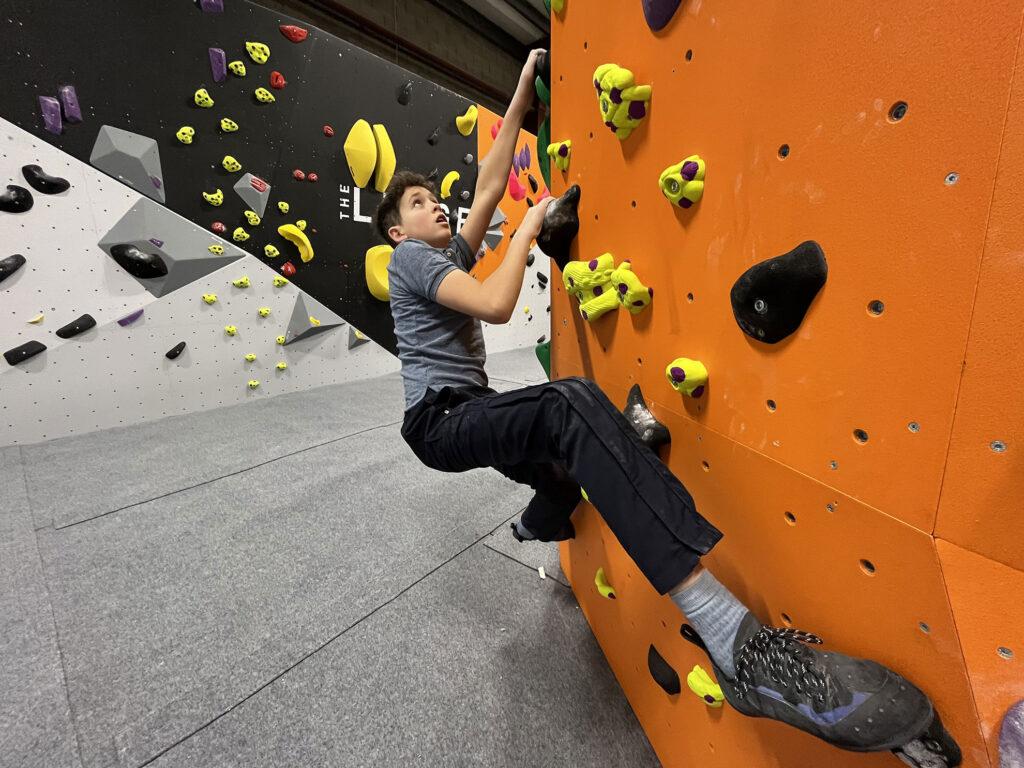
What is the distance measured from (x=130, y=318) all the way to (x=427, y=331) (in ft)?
6.78

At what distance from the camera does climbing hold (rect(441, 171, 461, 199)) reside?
3.54 m

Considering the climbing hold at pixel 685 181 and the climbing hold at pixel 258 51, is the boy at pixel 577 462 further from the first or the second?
the climbing hold at pixel 258 51

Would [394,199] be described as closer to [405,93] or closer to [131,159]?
[131,159]

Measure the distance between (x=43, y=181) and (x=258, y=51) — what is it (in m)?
1.21

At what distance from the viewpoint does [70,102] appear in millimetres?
2027

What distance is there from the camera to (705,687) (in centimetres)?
68

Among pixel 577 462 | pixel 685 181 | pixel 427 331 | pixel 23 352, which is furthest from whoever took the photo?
pixel 23 352

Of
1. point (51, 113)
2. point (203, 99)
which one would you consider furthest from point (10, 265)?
point (203, 99)

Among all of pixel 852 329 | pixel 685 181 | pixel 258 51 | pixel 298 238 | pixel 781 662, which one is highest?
pixel 258 51

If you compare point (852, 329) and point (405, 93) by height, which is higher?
point (405, 93)

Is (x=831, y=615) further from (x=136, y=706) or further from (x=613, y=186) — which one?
(x=136, y=706)

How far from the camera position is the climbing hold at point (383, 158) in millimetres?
3049

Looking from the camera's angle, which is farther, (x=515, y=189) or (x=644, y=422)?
(x=515, y=189)

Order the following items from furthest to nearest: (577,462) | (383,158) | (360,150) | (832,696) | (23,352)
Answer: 1. (383,158)
2. (360,150)
3. (23,352)
4. (577,462)
5. (832,696)
